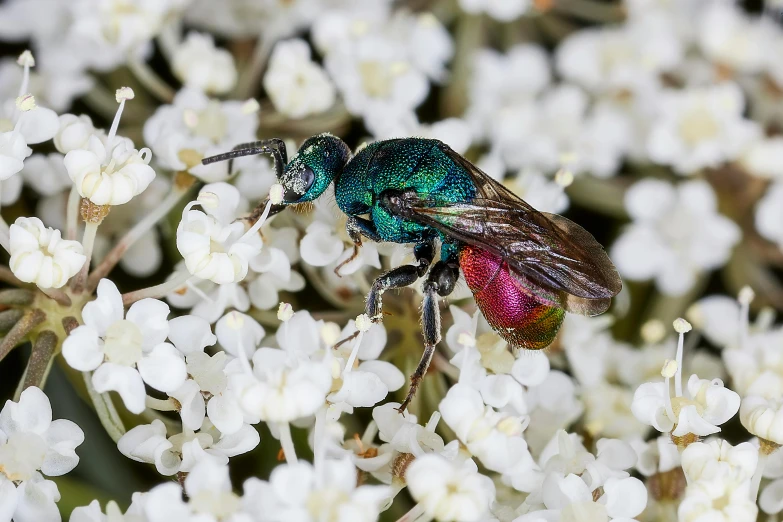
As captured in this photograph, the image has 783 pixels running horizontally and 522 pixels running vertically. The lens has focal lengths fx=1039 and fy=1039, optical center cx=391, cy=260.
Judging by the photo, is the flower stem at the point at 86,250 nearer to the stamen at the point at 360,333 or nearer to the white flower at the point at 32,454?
the white flower at the point at 32,454

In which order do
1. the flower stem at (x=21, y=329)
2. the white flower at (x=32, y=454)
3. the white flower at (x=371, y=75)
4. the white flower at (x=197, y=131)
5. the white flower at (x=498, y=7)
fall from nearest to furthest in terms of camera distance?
the white flower at (x=32, y=454) → the flower stem at (x=21, y=329) → the white flower at (x=197, y=131) → the white flower at (x=371, y=75) → the white flower at (x=498, y=7)

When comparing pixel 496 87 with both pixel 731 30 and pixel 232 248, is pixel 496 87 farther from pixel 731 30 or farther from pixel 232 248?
pixel 232 248

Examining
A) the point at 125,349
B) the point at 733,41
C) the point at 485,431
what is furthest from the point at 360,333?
the point at 733,41

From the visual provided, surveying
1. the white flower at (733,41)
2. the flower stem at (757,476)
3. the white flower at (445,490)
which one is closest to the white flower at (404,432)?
the white flower at (445,490)

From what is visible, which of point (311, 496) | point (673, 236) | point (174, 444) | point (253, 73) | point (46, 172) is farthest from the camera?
point (673, 236)

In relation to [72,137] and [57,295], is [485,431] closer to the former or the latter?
[57,295]

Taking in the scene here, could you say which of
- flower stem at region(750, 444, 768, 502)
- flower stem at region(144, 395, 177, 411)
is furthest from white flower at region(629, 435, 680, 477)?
flower stem at region(144, 395, 177, 411)
